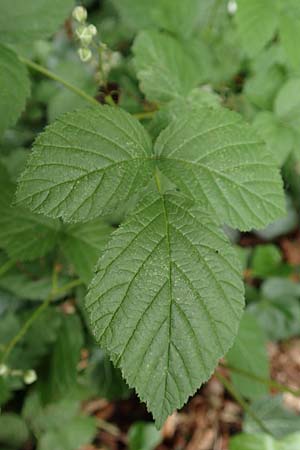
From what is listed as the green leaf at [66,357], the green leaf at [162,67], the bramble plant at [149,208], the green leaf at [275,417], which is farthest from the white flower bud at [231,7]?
the green leaf at [275,417]

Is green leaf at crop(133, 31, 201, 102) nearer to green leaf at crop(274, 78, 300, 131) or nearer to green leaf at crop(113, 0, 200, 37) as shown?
green leaf at crop(113, 0, 200, 37)

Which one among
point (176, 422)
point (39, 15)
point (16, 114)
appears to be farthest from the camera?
point (176, 422)

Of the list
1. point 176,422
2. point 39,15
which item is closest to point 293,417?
point 176,422

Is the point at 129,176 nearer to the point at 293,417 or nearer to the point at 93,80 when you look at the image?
the point at 93,80

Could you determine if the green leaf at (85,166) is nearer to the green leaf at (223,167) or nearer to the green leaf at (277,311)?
the green leaf at (223,167)

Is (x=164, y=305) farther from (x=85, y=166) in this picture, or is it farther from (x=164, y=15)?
(x=164, y=15)

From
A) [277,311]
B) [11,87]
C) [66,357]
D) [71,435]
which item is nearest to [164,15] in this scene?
[11,87]
